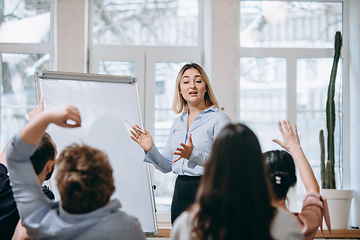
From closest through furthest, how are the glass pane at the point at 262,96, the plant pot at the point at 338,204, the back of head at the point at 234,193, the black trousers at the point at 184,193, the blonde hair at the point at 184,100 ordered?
the back of head at the point at 234,193
the black trousers at the point at 184,193
the blonde hair at the point at 184,100
the plant pot at the point at 338,204
the glass pane at the point at 262,96

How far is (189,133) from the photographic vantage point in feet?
6.42

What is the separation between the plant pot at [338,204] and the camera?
3.06 m

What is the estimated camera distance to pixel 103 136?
213cm

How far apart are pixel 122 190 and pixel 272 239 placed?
1.33 metres

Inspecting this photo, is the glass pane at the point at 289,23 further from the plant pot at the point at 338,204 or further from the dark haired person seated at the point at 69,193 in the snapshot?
the dark haired person seated at the point at 69,193

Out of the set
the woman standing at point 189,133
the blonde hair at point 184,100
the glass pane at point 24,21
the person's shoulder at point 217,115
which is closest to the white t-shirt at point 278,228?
the woman standing at point 189,133

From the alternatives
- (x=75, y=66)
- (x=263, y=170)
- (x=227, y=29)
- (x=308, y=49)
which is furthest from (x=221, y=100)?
(x=263, y=170)

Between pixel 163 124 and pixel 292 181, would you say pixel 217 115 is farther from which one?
pixel 163 124

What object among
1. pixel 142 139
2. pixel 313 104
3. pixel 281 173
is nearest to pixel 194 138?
pixel 142 139

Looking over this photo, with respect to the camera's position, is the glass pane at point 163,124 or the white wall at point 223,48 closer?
the white wall at point 223,48

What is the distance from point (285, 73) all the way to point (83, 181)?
2.90 metres

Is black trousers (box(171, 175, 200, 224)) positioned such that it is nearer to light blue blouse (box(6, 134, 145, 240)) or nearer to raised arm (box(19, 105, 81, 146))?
light blue blouse (box(6, 134, 145, 240))

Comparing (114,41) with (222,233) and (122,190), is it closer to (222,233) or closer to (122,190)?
(122,190)

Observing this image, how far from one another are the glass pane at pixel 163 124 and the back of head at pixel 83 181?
234 cm
